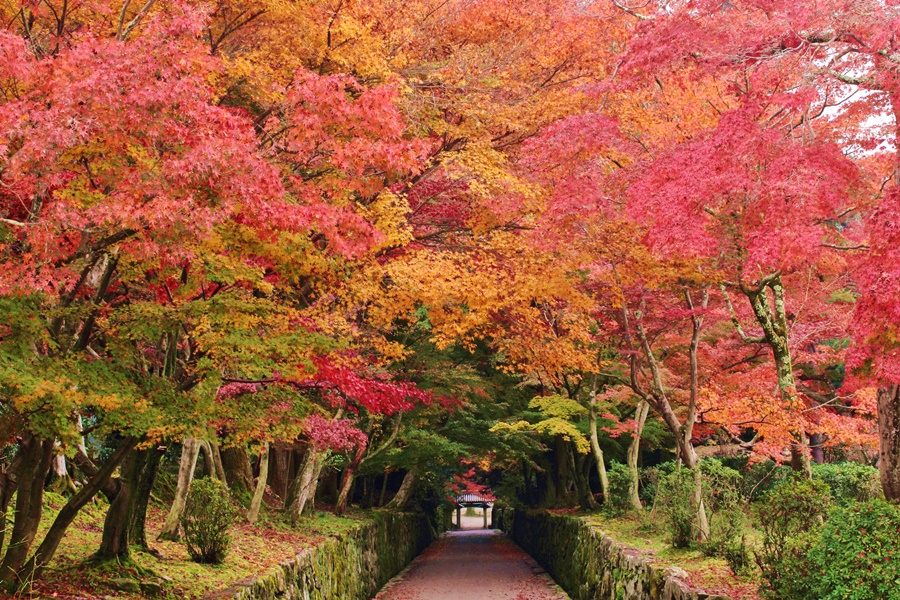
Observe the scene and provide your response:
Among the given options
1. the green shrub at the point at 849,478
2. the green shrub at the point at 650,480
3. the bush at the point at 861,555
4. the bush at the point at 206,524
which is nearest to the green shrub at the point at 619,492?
the green shrub at the point at 650,480

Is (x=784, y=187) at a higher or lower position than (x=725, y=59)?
lower

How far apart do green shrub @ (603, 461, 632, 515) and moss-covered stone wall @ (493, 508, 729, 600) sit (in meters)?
0.86

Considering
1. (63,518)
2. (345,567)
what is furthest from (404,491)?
(63,518)

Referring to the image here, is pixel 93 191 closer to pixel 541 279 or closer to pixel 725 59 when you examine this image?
pixel 725 59

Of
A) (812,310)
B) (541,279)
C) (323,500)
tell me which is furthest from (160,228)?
(323,500)

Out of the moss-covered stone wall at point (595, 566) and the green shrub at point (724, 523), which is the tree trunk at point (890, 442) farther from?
the green shrub at point (724, 523)

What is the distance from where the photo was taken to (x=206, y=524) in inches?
379

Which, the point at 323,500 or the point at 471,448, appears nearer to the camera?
the point at 471,448

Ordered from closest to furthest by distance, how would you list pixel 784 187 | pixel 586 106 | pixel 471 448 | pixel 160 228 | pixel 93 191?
pixel 160 228, pixel 93 191, pixel 784 187, pixel 586 106, pixel 471 448

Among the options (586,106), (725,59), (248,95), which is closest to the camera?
(725,59)

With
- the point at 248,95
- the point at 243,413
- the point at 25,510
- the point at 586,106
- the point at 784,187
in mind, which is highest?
the point at 586,106

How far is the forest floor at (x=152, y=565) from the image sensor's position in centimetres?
720

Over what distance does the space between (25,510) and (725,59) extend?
7916 millimetres

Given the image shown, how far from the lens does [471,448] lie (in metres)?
20.2
